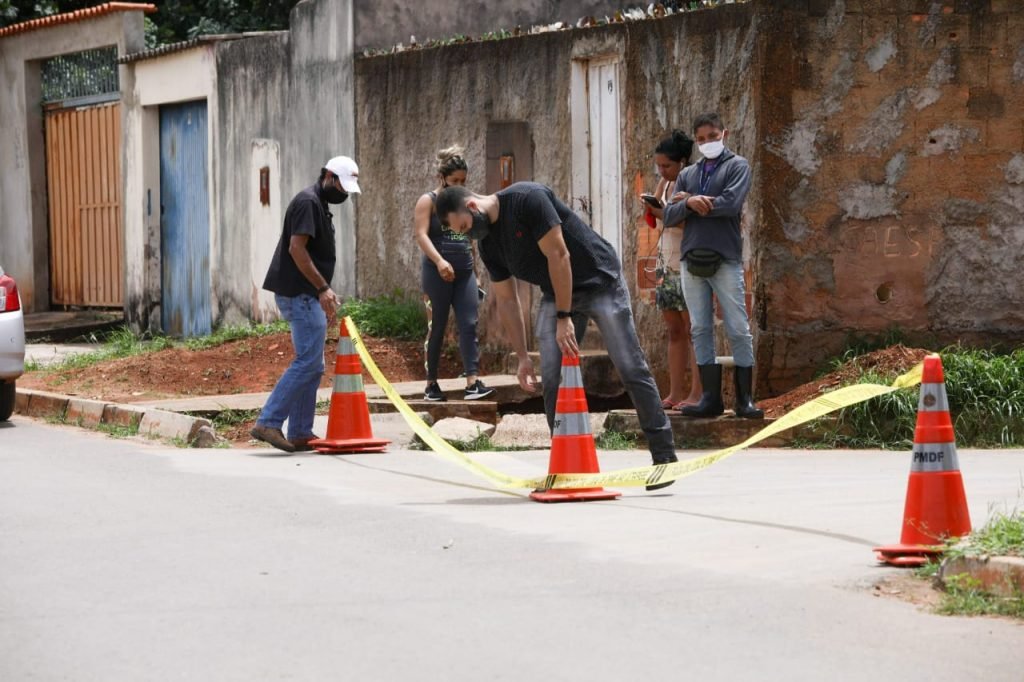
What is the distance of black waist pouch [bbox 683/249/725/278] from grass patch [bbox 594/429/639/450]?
133 centimetres

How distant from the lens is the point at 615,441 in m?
11.5

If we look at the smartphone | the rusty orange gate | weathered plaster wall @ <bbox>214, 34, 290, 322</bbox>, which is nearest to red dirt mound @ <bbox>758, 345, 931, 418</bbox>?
the smartphone

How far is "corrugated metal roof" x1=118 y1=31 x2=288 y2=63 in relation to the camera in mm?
19703

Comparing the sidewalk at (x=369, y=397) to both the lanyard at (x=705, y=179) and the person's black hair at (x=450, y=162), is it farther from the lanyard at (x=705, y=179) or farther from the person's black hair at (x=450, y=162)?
the lanyard at (x=705, y=179)

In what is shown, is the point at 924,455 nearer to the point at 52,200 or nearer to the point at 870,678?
the point at 870,678

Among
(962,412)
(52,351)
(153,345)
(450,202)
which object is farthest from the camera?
(52,351)

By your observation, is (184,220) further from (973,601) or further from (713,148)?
(973,601)

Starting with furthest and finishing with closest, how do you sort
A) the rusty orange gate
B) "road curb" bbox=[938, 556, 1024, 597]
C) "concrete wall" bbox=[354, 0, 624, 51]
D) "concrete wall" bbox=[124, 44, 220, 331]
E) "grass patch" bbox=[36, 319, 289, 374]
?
1. the rusty orange gate
2. "concrete wall" bbox=[124, 44, 220, 331]
3. "concrete wall" bbox=[354, 0, 624, 51]
4. "grass patch" bbox=[36, 319, 289, 374]
5. "road curb" bbox=[938, 556, 1024, 597]

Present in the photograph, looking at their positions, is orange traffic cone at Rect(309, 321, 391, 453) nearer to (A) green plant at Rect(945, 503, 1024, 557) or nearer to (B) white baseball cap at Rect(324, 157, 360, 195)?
(B) white baseball cap at Rect(324, 157, 360, 195)

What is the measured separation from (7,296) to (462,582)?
7510 mm

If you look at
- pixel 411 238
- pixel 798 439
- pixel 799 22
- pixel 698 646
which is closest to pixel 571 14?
pixel 411 238

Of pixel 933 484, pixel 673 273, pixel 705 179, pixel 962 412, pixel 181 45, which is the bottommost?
pixel 962 412

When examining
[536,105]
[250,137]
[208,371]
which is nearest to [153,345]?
[250,137]

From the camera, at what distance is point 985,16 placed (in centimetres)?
1216
